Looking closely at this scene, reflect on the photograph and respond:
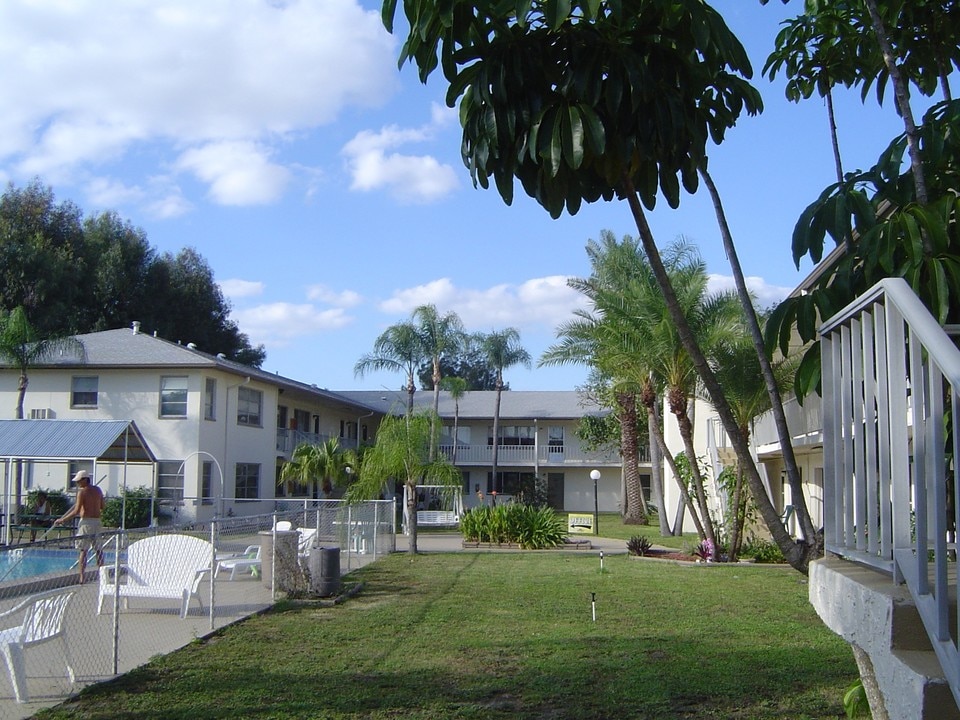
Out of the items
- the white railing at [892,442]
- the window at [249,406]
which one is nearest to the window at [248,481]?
the window at [249,406]

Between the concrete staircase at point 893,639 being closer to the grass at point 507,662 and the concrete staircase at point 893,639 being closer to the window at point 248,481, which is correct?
the grass at point 507,662

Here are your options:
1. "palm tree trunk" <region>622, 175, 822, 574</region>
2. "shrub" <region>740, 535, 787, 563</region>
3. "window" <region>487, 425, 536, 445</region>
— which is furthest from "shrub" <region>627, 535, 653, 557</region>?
"window" <region>487, 425, 536, 445</region>

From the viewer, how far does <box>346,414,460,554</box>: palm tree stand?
2450cm

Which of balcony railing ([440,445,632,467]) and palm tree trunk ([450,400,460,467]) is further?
balcony railing ([440,445,632,467])

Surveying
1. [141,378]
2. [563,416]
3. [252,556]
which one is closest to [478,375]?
[563,416]

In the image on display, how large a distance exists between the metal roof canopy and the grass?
1018 centimetres

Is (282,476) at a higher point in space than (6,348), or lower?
lower

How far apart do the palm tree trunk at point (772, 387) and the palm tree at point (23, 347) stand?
3172 centimetres

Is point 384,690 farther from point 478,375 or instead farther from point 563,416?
point 478,375

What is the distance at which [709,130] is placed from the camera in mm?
5227

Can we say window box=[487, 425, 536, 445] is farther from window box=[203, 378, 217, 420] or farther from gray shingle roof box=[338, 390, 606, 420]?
window box=[203, 378, 217, 420]

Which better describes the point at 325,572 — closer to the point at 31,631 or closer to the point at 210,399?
the point at 31,631

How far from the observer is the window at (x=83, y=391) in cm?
3503

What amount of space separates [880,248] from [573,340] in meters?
Result: 27.3
